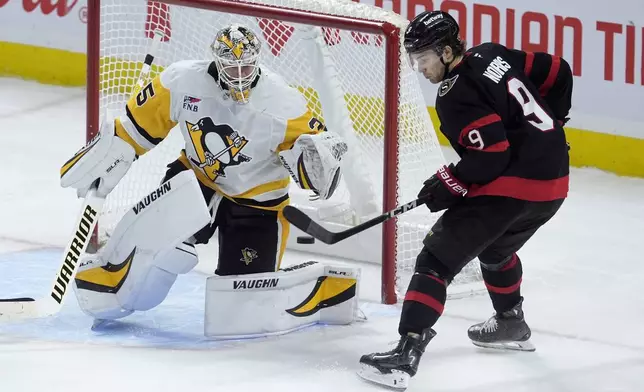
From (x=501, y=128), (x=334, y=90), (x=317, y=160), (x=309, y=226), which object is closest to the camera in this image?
(x=501, y=128)

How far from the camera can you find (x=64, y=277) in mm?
4090

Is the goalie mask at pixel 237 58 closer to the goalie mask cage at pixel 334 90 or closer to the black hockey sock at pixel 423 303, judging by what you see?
the goalie mask cage at pixel 334 90

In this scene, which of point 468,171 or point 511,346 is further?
point 511,346

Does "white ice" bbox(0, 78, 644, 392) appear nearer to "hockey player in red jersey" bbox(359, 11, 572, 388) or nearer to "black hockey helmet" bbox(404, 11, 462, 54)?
"hockey player in red jersey" bbox(359, 11, 572, 388)

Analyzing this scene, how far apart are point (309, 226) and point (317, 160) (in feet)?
0.76

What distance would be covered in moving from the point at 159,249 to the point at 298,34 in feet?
4.45

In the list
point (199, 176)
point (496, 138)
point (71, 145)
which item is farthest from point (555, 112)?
point (71, 145)

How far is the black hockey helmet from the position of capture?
3590 mm

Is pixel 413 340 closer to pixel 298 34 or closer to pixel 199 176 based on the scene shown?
pixel 199 176

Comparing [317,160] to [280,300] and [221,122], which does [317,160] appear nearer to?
[221,122]

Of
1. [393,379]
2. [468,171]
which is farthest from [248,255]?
[468,171]

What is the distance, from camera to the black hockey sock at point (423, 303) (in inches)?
142

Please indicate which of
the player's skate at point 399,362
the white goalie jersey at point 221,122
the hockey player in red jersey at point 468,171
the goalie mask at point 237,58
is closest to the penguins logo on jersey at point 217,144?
the white goalie jersey at point 221,122

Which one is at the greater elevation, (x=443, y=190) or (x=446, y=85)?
(x=446, y=85)
